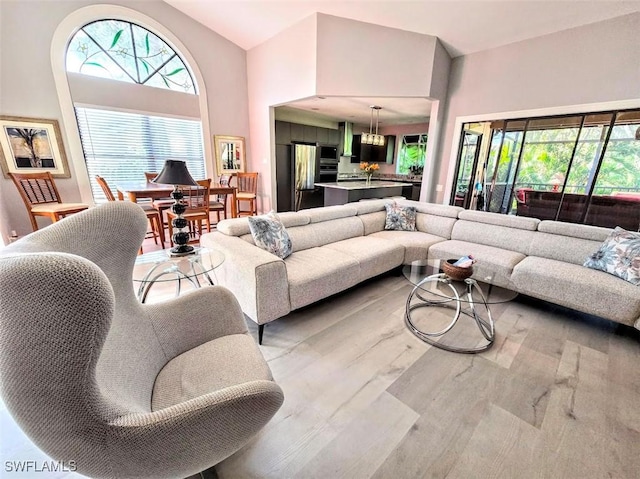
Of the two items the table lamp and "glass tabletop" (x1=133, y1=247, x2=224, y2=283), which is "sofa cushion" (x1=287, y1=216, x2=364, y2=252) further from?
the table lamp

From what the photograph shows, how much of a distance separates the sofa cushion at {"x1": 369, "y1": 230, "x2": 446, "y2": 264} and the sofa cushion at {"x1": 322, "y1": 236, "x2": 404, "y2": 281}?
90mm

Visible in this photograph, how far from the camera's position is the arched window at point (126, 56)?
3.82 meters

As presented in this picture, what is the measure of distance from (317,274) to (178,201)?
124 centimetres

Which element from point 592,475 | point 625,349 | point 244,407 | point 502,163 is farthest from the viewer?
point 502,163

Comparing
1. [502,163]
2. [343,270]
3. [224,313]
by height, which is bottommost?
[343,270]

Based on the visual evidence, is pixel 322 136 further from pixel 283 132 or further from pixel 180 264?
pixel 180 264

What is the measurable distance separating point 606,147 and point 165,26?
644cm

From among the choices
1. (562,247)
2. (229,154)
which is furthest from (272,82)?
(562,247)

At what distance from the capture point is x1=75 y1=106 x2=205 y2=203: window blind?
13.2 ft

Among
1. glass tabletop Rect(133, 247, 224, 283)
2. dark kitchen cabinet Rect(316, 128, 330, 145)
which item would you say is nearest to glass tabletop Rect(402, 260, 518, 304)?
glass tabletop Rect(133, 247, 224, 283)

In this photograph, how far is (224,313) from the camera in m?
1.33

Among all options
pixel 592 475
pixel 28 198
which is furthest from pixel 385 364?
pixel 28 198

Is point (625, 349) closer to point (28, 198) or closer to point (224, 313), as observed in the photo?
point (224, 313)

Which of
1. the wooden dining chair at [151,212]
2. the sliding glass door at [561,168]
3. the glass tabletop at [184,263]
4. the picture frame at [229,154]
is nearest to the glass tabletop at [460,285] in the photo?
the glass tabletop at [184,263]
